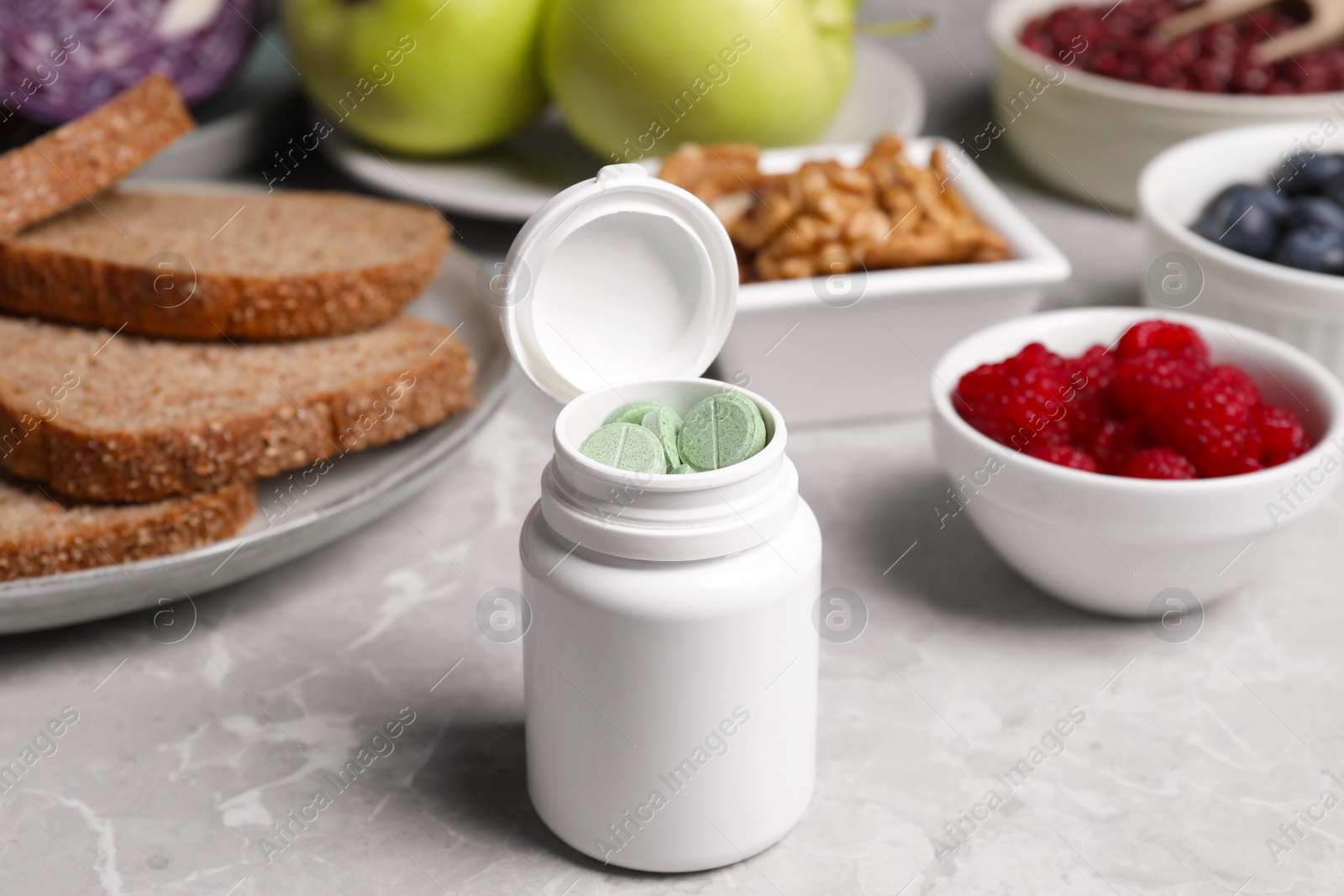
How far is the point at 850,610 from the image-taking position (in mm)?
1324

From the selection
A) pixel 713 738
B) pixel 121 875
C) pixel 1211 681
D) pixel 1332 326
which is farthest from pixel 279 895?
pixel 1332 326

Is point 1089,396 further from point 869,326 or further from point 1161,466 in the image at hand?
point 869,326

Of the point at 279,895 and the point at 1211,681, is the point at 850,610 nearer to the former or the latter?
the point at 1211,681

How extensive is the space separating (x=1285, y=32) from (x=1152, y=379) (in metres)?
1.13

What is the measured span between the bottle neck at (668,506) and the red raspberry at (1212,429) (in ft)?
1.51

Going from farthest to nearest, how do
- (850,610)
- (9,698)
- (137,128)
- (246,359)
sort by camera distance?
(137,128)
(246,359)
(850,610)
(9,698)

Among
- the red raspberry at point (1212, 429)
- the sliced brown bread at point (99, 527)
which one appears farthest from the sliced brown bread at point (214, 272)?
A: the red raspberry at point (1212, 429)

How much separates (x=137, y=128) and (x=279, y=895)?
3.62 feet

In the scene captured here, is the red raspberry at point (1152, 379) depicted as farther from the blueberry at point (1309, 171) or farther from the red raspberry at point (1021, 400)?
the blueberry at point (1309, 171)

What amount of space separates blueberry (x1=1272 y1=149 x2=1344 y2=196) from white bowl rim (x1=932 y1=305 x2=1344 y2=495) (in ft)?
1.40

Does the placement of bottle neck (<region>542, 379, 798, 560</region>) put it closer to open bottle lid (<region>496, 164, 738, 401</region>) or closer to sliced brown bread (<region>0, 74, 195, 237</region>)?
open bottle lid (<region>496, 164, 738, 401</region>)

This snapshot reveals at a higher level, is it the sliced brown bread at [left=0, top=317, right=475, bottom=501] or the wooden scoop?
the sliced brown bread at [left=0, top=317, right=475, bottom=501]

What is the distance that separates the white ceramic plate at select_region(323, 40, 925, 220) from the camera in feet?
6.43

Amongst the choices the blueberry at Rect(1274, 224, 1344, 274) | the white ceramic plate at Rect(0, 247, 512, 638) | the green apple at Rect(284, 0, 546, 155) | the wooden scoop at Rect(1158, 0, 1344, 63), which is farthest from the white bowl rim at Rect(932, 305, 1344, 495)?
the green apple at Rect(284, 0, 546, 155)
